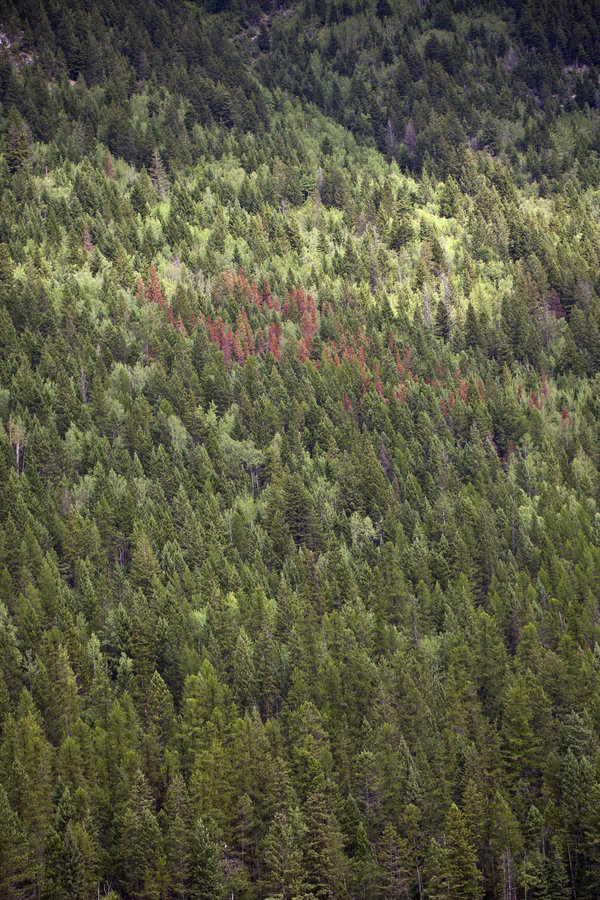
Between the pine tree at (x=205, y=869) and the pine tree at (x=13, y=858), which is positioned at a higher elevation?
the pine tree at (x=13, y=858)

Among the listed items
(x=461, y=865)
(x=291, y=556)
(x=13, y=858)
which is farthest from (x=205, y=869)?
(x=291, y=556)

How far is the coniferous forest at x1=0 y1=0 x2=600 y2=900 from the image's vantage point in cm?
7688

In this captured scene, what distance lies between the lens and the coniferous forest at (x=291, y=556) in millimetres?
76875

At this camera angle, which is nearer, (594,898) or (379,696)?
(594,898)

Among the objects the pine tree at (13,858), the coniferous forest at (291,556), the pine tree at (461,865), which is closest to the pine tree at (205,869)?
the coniferous forest at (291,556)

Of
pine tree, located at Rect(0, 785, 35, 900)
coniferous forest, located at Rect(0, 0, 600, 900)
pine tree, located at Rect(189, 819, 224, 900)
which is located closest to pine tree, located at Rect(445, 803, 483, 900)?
coniferous forest, located at Rect(0, 0, 600, 900)

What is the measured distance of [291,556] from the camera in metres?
121

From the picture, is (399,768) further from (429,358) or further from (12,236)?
(12,236)

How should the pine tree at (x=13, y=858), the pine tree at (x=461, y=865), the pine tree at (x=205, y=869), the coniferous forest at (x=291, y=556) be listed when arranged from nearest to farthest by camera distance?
the pine tree at (x=13, y=858) < the pine tree at (x=205, y=869) < the pine tree at (x=461, y=865) < the coniferous forest at (x=291, y=556)

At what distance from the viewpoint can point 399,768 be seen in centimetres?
8256

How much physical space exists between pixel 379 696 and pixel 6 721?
32.5 meters

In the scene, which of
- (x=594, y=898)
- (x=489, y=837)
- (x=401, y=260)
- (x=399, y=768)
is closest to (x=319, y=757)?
(x=399, y=768)

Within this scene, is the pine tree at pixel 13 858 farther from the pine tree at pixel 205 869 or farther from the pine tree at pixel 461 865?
the pine tree at pixel 461 865

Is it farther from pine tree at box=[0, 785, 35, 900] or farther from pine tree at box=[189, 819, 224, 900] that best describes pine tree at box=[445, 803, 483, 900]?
pine tree at box=[0, 785, 35, 900]
